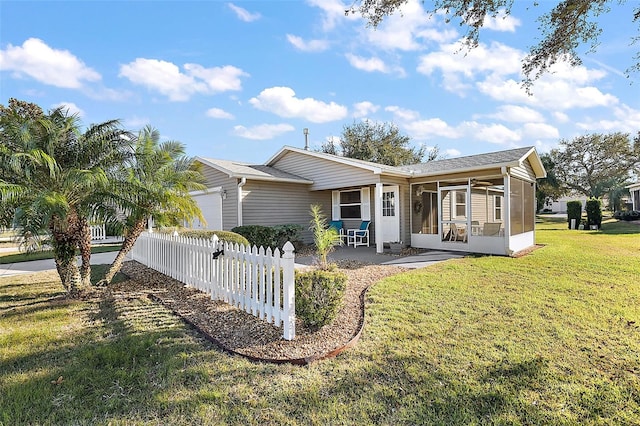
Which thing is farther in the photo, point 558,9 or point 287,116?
point 287,116

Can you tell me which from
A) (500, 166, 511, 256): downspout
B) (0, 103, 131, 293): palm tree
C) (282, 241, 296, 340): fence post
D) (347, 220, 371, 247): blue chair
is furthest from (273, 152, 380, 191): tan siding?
(282, 241, 296, 340): fence post

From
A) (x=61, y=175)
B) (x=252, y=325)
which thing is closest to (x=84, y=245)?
(x=61, y=175)

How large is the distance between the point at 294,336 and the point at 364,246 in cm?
997

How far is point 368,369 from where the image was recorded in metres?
3.22

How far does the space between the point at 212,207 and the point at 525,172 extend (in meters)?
12.7

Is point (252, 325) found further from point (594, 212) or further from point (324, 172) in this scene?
point (594, 212)

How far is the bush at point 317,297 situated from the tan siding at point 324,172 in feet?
25.6

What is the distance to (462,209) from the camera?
12.6m

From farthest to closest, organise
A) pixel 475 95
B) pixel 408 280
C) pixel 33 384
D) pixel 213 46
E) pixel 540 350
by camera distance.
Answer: pixel 475 95
pixel 213 46
pixel 408 280
pixel 540 350
pixel 33 384

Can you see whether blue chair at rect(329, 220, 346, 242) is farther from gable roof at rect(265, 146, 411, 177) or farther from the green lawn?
the green lawn

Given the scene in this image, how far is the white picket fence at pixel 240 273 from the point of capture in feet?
13.0

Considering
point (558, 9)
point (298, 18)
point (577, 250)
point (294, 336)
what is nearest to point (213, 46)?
point (298, 18)

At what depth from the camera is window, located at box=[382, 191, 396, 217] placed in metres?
13.0

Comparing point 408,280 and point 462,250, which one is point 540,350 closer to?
point 408,280
